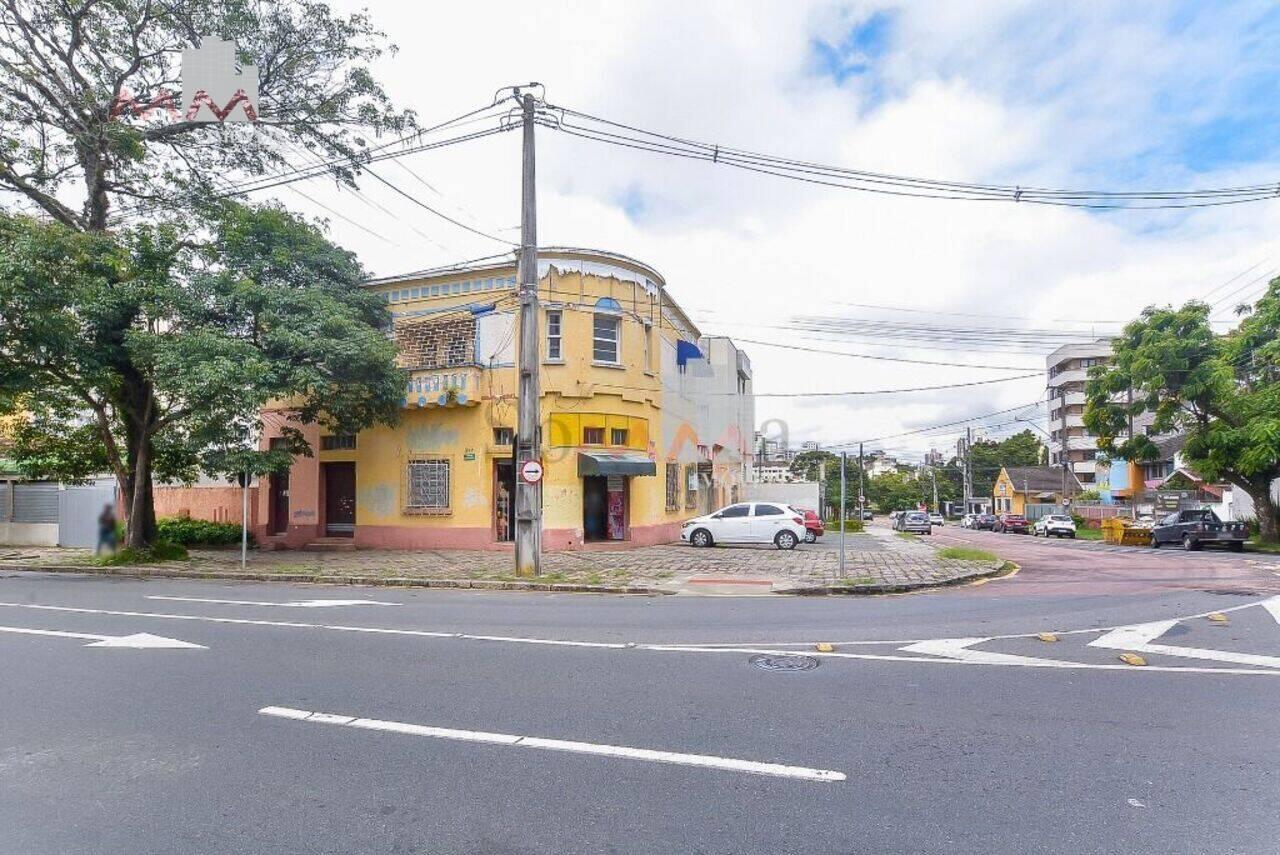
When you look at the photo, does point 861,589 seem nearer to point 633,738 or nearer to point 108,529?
point 633,738

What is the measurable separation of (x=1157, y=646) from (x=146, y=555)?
2067 centimetres

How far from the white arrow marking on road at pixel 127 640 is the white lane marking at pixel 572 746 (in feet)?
10.4

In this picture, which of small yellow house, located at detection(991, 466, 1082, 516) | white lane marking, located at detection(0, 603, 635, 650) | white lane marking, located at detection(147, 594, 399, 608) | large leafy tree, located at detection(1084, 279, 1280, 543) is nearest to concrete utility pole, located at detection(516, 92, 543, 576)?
white lane marking, located at detection(147, 594, 399, 608)

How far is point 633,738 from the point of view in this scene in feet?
16.4

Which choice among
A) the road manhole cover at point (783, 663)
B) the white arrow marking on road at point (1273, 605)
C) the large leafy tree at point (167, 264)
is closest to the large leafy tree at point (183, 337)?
the large leafy tree at point (167, 264)

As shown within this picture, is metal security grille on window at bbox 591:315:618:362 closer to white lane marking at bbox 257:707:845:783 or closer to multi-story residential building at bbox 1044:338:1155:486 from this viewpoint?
white lane marking at bbox 257:707:845:783

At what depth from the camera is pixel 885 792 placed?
415 cm

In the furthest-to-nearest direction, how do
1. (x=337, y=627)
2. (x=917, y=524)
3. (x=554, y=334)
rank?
(x=917, y=524)
(x=554, y=334)
(x=337, y=627)

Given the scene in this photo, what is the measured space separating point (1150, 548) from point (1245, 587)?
56.7 feet

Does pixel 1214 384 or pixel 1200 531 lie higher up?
pixel 1214 384

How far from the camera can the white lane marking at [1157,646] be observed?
739 cm

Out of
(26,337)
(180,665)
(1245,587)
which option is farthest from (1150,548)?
(26,337)

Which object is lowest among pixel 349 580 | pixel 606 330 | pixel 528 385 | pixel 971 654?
pixel 349 580

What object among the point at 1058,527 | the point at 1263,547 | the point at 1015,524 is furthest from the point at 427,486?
the point at 1015,524
